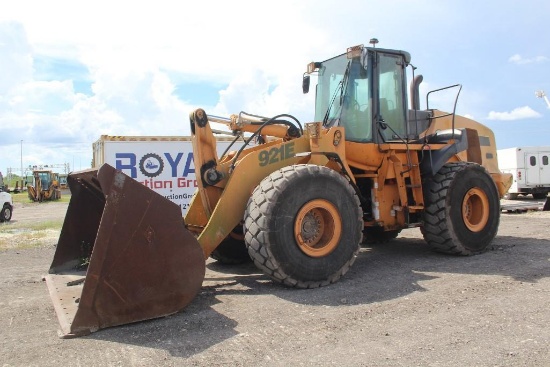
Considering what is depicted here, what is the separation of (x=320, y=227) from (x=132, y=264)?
229cm

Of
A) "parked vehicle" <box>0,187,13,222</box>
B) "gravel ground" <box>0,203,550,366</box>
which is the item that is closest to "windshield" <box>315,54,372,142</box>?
"gravel ground" <box>0,203,550,366</box>

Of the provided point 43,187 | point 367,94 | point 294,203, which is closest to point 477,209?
point 367,94

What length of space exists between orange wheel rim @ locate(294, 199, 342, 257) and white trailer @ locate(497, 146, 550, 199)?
19.0 meters

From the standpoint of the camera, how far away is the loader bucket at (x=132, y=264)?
13.6 feet

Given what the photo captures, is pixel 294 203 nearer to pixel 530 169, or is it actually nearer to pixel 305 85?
pixel 305 85

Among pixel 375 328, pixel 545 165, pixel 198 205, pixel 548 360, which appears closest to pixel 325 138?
pixel 198 205

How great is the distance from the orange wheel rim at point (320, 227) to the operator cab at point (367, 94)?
154 cm

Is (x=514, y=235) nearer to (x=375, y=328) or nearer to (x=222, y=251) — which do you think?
(x=222, y=251)

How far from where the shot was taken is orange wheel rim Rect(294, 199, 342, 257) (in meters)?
5.52

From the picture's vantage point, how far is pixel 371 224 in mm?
6918

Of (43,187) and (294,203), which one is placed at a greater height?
(43,187)

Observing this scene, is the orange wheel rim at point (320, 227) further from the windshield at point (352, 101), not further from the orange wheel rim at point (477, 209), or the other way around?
the orange wheel rim at point (477, 209)

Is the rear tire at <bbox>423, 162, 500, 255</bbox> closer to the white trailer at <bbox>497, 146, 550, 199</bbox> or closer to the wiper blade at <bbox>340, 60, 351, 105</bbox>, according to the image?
the wiper blade at <bbox>340, 60, 351, 105</bbox>

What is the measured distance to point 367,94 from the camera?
6.89 meters
